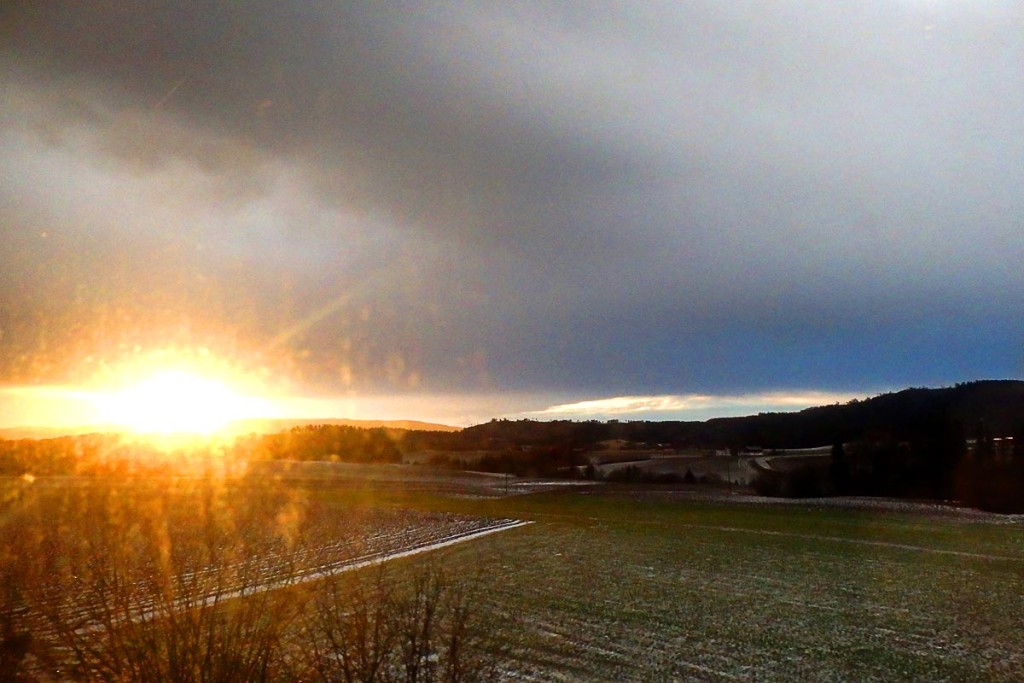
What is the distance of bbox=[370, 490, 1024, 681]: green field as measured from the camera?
426 inches

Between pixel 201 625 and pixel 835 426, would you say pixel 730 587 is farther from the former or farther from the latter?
pixel 835 426

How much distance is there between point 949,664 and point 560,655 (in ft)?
18.2

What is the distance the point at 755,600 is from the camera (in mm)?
15242

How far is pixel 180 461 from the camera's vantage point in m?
70.0

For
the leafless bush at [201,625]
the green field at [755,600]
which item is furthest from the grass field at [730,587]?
the leafless bush at [201,625]

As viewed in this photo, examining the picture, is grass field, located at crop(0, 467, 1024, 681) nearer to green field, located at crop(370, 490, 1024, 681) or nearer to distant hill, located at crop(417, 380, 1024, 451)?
green field, located at crop(370, 490, 1024, 681)

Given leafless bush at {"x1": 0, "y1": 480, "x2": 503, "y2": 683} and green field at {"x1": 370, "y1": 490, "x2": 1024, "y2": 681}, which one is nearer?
leafless bush at {"x1": 0, "y1": 480, "x2": 503, "y2": 683}

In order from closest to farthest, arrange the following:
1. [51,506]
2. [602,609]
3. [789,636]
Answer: [789,636] → [602,609] → [51,506]

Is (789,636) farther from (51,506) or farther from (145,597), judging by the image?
(51,506)

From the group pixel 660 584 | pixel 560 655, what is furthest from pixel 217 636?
pixel 660 584

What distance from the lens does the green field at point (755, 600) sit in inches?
426

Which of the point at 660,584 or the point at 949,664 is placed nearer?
the point at 949,664

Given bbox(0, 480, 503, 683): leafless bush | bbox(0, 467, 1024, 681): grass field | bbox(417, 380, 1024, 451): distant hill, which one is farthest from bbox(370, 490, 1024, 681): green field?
bbox(417, 380, 1024, 451): distant hill

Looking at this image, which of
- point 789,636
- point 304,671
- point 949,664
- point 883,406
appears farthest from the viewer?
point 883,406
